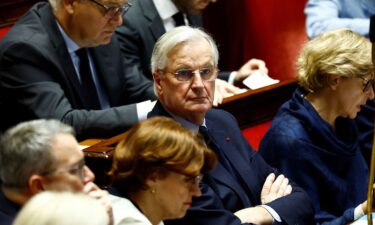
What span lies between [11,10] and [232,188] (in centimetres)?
183

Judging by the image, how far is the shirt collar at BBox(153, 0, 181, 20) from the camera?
3076mm

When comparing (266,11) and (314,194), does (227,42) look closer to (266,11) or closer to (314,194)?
(266,11)

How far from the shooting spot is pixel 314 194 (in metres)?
Answer: 2.38

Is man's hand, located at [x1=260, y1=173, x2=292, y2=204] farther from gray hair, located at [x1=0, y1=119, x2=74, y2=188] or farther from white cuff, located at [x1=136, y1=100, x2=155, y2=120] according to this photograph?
gray hair, located at [x1=0, y1=119, x2=74, y2=188]

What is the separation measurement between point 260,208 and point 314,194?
12.3 inches

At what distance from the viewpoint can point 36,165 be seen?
1.64 meters

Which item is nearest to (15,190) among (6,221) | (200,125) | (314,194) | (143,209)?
(6,221)

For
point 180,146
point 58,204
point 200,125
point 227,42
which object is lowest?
point 227,42

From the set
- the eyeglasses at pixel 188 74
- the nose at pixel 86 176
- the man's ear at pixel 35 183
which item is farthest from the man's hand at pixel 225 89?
the man's ear at pixel 35 183

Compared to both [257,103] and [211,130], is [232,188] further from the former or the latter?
[257,103]

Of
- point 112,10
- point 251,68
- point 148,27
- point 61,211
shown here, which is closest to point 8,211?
point 61,211

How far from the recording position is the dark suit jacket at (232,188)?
201cm

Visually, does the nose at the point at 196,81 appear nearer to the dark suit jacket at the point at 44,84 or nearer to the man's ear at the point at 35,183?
the dark suit jacket at the point at 44,84

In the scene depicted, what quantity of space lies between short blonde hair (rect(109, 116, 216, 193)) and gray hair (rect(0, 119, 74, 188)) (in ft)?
0.58
